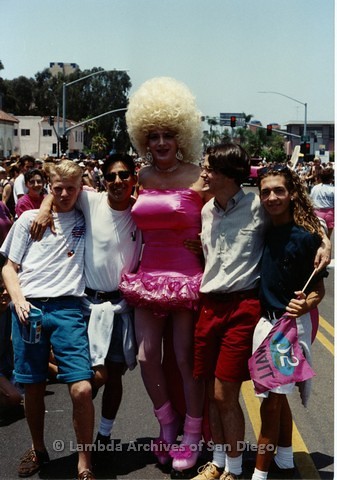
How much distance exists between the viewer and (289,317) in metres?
3.81

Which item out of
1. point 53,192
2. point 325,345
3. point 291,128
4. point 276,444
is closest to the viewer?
point 276,444

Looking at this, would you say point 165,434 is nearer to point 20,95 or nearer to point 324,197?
point 324,197

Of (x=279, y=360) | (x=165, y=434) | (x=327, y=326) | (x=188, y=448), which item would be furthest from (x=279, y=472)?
(x=327, y=326)

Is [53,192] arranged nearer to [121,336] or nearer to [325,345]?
[121,336]

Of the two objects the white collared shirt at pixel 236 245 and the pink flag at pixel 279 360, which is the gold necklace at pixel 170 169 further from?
the pink flag at pixel 279 360

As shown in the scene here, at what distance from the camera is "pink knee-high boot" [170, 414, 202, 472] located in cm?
425

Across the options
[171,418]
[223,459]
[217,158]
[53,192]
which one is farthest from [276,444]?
[53,192]

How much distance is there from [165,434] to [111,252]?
1.22 metres

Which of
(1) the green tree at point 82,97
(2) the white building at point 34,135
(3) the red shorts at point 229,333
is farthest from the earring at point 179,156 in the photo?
(2) the white building at point 34,135

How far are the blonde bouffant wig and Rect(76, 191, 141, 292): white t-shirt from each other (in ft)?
1.71

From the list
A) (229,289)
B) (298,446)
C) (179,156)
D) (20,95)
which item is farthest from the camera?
(20,95)

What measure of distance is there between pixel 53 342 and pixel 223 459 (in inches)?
48.9

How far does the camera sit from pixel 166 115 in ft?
14.4

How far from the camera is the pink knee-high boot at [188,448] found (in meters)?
4.25
